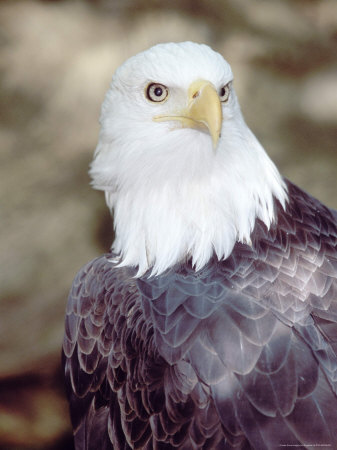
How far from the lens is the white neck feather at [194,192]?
1.81 metres

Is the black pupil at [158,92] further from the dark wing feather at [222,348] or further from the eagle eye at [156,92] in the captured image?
the dark wing feather at [222,348]

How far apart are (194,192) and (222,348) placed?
480 millimetres

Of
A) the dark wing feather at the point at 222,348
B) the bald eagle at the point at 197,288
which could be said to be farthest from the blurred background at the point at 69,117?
the dark wing feather at the point at 222,348

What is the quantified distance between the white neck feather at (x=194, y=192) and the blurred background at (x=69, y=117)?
0.80m

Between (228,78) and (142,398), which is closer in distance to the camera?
(142,398)

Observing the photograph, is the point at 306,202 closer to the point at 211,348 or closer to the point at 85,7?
the point at 211,348

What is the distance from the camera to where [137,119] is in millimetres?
1833

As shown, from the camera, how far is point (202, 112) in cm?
166

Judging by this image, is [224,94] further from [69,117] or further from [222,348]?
[69,117]

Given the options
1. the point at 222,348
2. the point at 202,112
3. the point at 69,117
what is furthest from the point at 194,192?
the point at 69,117

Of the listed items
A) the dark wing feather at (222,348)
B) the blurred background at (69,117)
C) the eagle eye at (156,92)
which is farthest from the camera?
the blurred background at (69,117)

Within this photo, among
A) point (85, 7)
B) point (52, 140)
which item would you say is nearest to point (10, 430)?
point (52, 140)

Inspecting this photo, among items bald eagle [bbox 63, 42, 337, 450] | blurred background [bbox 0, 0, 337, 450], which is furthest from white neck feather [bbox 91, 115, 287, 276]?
blurred background [bbox 0, 0, 337, 450]

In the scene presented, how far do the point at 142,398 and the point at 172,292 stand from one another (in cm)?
29
